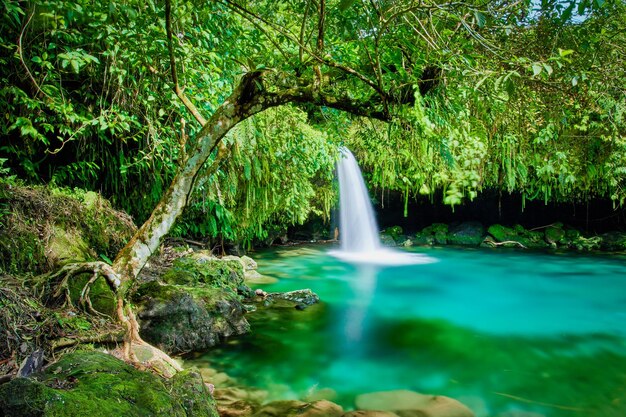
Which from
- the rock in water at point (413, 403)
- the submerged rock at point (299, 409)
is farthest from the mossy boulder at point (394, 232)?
the submerged rock at point (299, 409)

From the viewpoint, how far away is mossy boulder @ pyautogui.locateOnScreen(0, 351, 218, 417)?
1379mm

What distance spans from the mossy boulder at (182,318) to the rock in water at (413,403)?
161 cm

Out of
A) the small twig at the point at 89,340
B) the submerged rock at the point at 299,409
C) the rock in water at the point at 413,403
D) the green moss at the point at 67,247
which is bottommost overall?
the rock in water at the point at 413,403

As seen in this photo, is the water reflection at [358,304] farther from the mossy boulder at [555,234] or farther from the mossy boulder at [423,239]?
the mossy boulder at [555,234]

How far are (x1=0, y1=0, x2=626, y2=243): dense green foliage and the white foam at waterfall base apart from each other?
3.88 m

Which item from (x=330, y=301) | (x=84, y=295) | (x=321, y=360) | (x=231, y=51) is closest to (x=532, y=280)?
(x=330, y=301)

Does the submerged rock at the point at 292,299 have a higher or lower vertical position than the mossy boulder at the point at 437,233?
lower

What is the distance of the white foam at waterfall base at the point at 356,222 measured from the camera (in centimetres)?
1074

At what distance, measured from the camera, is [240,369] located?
3.43 meters

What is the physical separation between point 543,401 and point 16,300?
12.7 ft

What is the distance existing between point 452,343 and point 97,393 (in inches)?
144

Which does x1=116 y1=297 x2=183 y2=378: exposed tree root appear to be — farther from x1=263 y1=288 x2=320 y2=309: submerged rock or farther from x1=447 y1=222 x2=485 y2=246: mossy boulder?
x1=447 y1=222 x2=485 y2=246: mossy boulder

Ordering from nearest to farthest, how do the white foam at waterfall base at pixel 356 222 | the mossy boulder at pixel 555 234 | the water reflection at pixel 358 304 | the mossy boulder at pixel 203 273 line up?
the water reflection at pixel 358 304 → the mossy boulder at pixel 203 273 → the white foam at waterfall base at pixel 356 222 → the mossy boulder at pixel 555 234

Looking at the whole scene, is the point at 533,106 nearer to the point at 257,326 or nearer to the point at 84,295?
the point at 257,326
